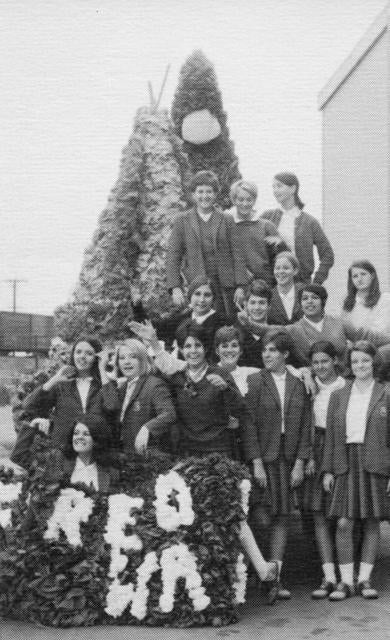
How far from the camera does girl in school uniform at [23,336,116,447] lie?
552 centimetres

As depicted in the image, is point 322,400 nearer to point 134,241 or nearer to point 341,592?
point 341,592

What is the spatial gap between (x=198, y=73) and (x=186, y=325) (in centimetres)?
1361

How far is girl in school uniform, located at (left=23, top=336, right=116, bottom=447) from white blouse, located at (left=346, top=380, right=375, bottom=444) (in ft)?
4.46

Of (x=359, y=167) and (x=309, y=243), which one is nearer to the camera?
(x=309, y=243)

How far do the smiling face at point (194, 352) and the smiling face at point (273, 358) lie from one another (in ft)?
1.49

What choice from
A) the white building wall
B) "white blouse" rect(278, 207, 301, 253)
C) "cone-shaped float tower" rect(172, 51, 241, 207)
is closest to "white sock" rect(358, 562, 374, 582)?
"white blouse" rect(278, 207, 301, 253)

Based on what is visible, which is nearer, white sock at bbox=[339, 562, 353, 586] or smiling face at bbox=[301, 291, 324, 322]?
white sock at bbox=[339, 562, 353, 586]

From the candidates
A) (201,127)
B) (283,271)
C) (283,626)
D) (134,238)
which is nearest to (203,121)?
(201,127)

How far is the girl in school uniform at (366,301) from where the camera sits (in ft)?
20.3

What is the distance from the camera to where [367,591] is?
5461 mm

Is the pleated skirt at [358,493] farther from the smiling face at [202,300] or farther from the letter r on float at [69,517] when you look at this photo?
the letter r on float at [69,517]

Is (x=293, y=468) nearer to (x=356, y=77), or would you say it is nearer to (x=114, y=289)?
(x=114, y=289)

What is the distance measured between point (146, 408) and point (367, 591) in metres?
1.61

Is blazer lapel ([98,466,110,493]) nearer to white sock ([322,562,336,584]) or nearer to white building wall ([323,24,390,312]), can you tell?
white sock ([322,562,336,584])
